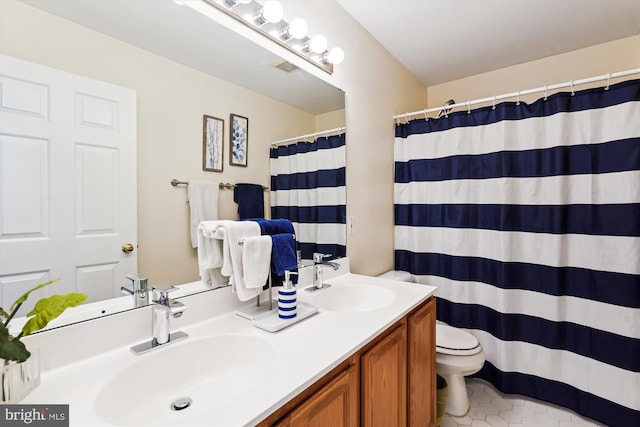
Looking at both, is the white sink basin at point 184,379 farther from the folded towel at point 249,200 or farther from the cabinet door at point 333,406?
the folded towel at point 249,200

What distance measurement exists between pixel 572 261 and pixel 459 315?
731mm

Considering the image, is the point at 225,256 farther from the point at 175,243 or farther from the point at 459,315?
the point at 459,315

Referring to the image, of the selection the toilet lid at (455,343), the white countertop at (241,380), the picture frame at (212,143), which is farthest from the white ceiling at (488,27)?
the toilet lid at (455,343)

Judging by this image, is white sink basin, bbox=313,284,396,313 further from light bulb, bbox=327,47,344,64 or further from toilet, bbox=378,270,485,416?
light bulb, bbox=327,47,344,64

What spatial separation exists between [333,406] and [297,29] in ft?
4.95

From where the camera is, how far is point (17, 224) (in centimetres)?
75

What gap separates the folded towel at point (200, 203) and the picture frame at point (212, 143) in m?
0.07

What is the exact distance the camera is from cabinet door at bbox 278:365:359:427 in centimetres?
73

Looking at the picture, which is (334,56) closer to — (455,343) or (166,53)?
(166,53)

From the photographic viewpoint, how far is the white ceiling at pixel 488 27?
1752 mm

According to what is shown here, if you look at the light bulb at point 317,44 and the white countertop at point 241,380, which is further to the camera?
the light bulb at point 317,44

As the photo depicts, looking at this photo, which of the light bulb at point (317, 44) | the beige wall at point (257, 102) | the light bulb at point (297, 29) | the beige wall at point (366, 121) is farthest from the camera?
the beige wall at point (366, 121)

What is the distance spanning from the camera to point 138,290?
37.1 inches

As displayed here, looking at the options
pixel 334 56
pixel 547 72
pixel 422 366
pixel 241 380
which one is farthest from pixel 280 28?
pixel 547 72
